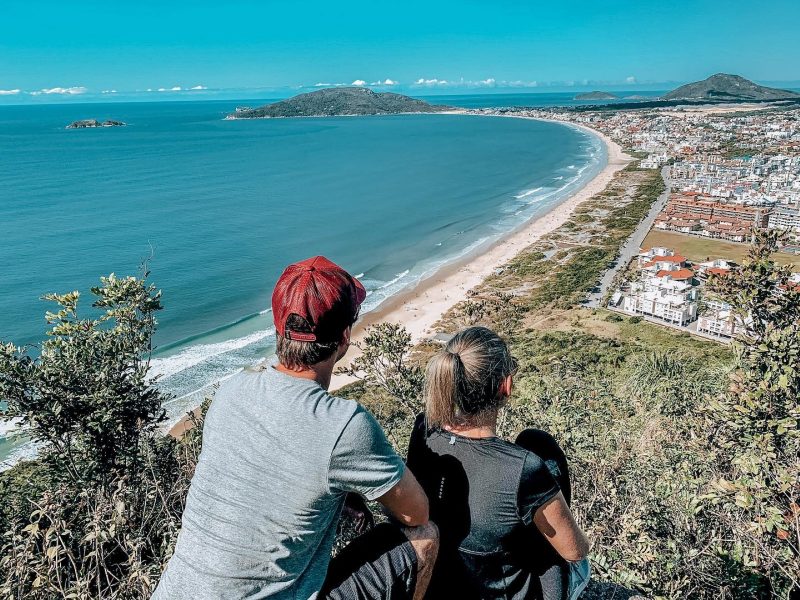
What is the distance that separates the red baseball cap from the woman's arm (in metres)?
1.06

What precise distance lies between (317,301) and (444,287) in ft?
112

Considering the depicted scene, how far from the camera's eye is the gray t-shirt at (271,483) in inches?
67.7

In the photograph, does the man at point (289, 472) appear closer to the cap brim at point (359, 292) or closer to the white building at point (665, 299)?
the cap brim at point (359, 292)

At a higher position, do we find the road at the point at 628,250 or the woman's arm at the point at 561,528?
the woman's arm at the point at 561,528

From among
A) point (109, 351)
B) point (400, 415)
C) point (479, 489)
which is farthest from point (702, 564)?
point (400, 415)

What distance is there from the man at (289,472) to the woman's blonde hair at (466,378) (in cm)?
42

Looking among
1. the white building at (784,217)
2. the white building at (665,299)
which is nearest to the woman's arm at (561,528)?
the white building at (665,299)

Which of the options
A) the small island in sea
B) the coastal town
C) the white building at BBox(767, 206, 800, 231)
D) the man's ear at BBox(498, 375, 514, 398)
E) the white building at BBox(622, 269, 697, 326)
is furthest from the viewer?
the small island in sea

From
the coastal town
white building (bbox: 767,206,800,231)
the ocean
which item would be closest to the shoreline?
the ocean

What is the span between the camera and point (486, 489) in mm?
2164

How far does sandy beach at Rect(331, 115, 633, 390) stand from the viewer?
96.9 ft

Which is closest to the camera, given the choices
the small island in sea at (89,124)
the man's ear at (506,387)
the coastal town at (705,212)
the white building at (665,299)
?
the man's ear at (506,387)

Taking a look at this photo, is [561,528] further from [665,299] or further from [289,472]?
[665,299]

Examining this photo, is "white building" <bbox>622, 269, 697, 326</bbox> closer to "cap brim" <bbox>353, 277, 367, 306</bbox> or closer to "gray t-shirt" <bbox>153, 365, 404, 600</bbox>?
"cap brim" <bbox>353, 277, 367, 306</bbox>
